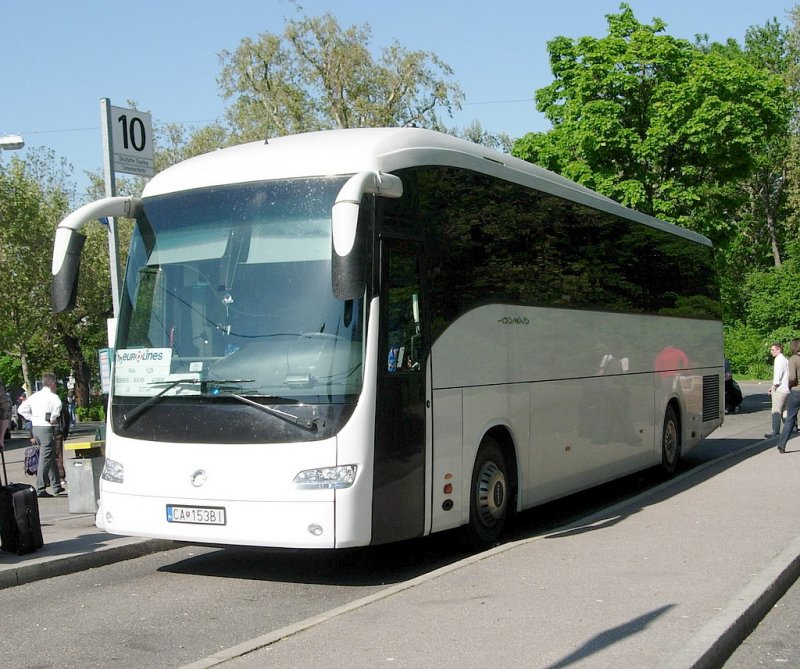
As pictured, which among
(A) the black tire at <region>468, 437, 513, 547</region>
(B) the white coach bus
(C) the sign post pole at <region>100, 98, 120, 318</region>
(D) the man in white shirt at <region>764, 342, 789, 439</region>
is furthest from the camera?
(D) the man in white shirt at <region>764, 342, 789, 439</region>

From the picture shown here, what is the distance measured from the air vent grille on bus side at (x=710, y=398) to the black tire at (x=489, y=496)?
26.5 feet

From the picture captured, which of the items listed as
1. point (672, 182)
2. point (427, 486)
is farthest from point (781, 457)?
point (672, 182)

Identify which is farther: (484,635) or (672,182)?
(672,182)

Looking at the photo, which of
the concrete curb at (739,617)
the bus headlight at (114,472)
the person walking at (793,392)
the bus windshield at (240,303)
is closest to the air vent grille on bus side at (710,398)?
the person walking at (793,392)

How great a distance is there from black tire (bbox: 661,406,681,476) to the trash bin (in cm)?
770

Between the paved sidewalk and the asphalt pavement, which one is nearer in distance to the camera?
the asphalt pavement

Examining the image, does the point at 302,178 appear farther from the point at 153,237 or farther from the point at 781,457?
the point at 781,457

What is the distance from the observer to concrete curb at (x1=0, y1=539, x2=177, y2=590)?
865cm

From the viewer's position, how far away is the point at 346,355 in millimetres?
7723

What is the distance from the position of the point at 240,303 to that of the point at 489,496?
3037mm

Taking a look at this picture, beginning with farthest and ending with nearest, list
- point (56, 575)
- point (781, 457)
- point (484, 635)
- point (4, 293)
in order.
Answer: point (4, 293), point (781, 457), point (56, 575), point (484, 635)

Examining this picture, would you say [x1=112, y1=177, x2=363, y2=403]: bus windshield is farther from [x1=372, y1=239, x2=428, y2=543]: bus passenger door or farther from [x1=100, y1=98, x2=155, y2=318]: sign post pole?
[x1=100, y1=98, x2=155, y2=318]: sign post pole

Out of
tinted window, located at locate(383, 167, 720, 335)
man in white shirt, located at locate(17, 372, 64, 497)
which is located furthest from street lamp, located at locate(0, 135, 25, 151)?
tinted window, located at locate(383, 167, 720, 335)

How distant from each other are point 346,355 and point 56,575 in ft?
11.4
